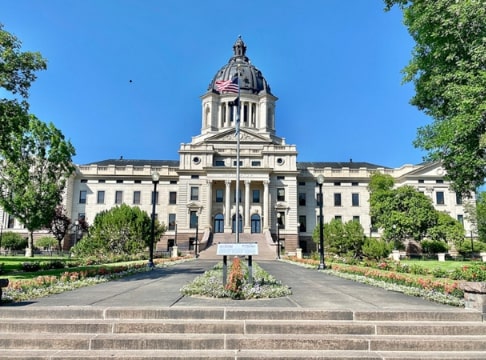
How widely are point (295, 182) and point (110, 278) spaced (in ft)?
151

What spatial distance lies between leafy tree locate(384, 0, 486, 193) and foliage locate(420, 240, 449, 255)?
32.3 meters

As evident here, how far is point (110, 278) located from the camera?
51.7ft

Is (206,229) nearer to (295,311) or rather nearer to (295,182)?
(295,182)

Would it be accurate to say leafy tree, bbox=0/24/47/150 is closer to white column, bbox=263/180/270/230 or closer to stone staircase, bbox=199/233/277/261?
stone staircase, bbox=199/233/277/261

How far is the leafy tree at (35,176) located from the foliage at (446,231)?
45040mm

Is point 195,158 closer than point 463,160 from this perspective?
No

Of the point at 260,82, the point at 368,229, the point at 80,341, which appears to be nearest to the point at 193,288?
the point at 80,341

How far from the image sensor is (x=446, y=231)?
4662 centimetres

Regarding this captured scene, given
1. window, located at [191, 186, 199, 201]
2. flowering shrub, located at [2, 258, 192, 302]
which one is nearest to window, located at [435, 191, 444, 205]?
window, located at [191, 186, 199, 201]

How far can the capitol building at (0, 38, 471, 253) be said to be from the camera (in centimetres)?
5694

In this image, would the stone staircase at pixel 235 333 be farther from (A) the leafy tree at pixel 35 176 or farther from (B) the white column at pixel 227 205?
(B) the white column at pixel 227 205

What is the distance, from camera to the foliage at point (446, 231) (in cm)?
4622

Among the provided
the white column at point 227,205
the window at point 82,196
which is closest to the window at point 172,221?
the white column at point 227,205

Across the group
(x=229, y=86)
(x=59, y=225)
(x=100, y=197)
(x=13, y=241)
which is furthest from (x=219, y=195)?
(x=229, y=86)
